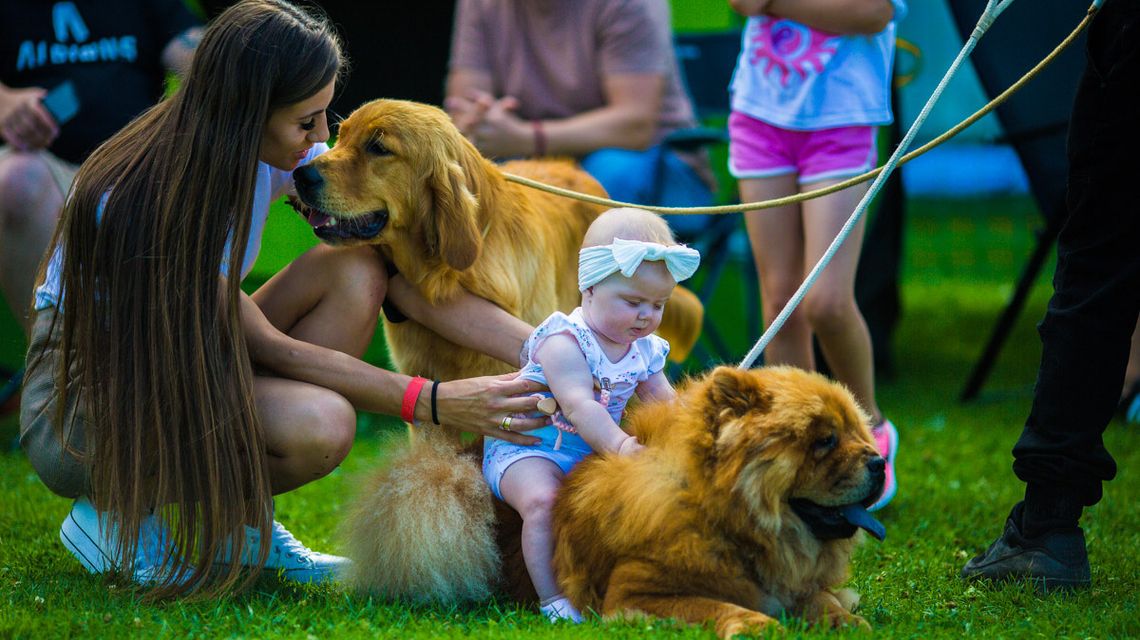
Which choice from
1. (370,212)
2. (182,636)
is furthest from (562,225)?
(182,636)

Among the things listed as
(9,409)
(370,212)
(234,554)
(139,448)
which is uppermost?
(370,212)

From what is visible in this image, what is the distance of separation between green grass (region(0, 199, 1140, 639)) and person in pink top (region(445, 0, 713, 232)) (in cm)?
124

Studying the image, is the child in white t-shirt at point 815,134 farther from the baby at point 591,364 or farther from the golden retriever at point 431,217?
the baby at point 591,364

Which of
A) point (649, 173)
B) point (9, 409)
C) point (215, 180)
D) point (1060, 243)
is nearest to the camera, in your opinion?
point (215, 180)

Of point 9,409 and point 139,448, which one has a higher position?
point 139,448

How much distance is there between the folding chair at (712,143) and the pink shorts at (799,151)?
106 cm

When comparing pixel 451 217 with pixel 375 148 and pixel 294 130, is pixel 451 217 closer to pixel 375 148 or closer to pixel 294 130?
pixel 375 148

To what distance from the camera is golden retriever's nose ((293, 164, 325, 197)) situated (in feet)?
10.3

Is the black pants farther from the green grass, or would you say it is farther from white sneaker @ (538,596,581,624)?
white sneaker @ (538,596,581,624)

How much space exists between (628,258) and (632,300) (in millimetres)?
119

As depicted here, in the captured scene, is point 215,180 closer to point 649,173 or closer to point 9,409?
point 649,173

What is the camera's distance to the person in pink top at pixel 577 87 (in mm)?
5113

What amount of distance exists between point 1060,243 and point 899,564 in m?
1.03

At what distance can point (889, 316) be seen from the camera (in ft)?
22.1
